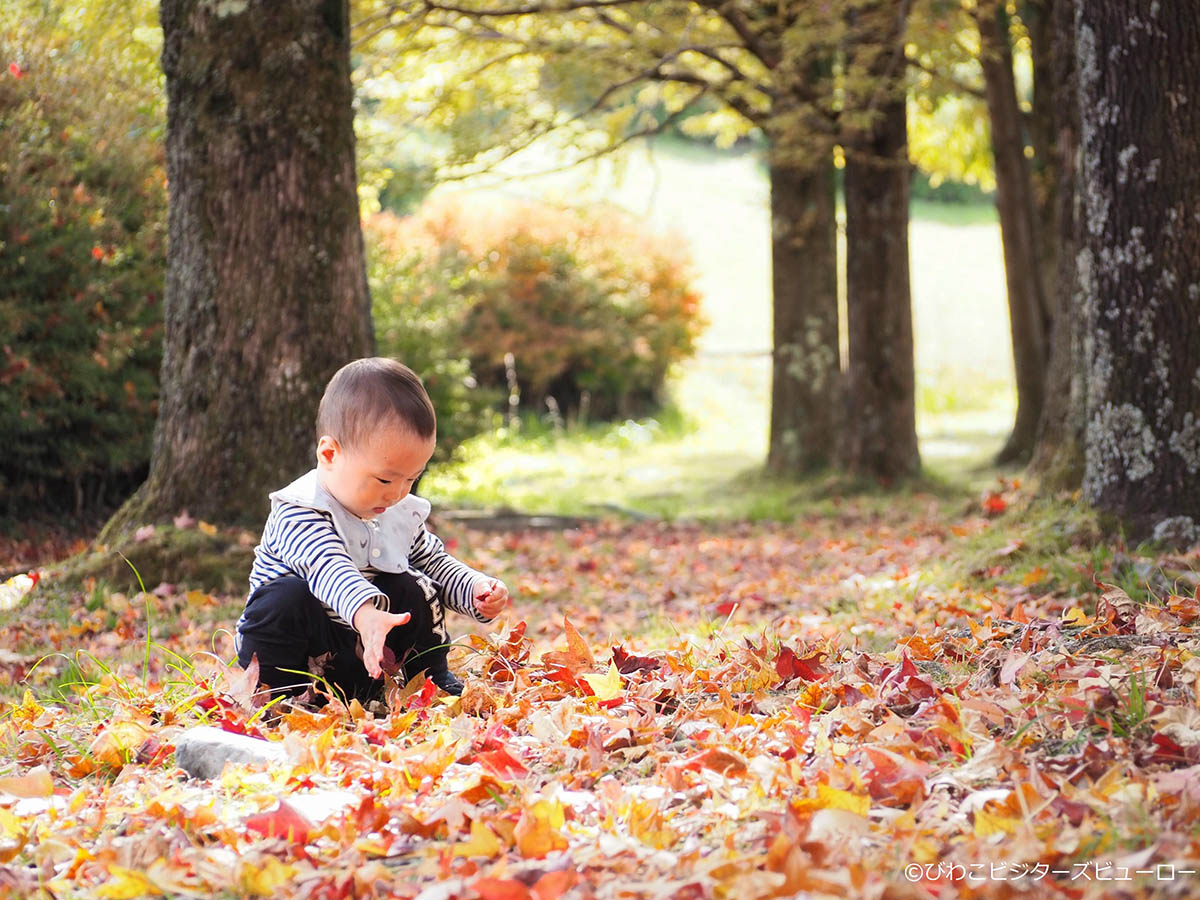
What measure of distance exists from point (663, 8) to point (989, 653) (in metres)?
8.30

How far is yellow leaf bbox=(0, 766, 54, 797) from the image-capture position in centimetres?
262

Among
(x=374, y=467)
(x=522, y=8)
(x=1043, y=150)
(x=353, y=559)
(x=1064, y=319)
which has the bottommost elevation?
(x=353, y=559)

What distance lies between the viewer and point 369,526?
3.44 m

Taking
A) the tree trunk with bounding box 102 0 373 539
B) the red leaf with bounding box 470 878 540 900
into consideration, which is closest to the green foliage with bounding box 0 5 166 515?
the tree trunk with bounding box 102 0 373 539

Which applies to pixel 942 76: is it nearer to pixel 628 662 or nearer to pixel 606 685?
pixel 628 662

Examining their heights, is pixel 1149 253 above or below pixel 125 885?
above

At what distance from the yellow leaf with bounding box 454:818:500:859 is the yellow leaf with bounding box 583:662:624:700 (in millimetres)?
999

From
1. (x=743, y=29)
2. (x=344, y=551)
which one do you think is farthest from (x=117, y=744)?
(x=743, y=29)

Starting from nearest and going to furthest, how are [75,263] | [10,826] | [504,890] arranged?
[504,890]
[10,826]
[75,263]

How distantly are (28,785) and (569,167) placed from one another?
8591 millimetres

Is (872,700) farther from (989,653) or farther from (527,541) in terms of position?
(527,541)

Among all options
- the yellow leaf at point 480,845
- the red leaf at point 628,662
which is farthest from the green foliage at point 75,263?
the yellow leaf at point 480,845

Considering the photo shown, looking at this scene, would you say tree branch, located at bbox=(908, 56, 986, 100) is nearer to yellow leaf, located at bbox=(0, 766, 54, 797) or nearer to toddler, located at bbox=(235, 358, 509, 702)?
toddler, located at bbox=(235, 358, 509, 702)

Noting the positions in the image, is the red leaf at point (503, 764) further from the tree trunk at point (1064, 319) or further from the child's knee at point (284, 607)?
the tree trunk at point (1064, 319)
